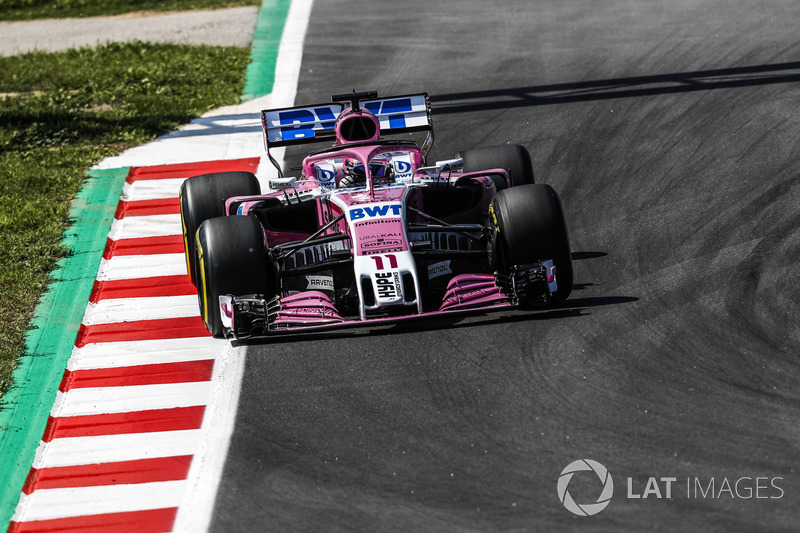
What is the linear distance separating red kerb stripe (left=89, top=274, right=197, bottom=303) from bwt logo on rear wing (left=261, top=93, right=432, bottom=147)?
160 cm

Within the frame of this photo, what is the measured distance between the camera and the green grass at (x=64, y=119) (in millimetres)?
12289

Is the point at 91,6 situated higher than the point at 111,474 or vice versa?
the point at 91,6

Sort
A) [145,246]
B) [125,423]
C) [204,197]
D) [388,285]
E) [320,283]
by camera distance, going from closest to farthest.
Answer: [125,423] < [388,285] < [320,283] < [204,197] < [145,246]

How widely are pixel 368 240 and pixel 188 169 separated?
19.5 ft

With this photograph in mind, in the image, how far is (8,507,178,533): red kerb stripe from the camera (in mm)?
7613

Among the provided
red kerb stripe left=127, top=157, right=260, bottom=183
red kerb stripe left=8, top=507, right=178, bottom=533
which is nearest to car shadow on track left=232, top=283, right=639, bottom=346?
red kerb stripe left=8, top=507, right=178, bottom=533

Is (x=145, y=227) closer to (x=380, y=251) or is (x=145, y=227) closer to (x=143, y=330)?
(x=143, y=330)

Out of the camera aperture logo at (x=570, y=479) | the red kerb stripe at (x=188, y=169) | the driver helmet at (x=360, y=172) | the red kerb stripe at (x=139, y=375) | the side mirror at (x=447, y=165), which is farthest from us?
the red kerb stripe at (x=188, y=169)

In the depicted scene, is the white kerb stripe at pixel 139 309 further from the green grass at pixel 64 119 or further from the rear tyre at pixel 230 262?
the rear tyre at pixel 230 262

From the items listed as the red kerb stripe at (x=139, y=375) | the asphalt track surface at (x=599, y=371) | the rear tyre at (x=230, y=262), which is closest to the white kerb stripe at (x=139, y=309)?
the red kerb stripe at (x=139, y=375)

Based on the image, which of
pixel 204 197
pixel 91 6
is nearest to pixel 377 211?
pixel 204 197

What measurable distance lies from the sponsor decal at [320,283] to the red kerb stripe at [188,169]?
4.96 metres

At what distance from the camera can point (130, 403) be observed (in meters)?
9.41

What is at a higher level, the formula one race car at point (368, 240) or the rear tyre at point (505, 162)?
the rear tyre at point (505, 162)
